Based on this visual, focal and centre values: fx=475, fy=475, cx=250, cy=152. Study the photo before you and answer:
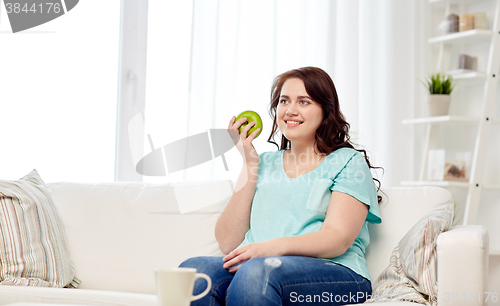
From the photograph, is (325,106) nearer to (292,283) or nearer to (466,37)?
(292,283)

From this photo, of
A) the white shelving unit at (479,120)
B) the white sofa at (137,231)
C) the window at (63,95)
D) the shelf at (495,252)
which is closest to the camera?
the white sofa at (137,231)

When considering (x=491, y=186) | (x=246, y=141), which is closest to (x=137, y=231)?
(x=246, y=141)

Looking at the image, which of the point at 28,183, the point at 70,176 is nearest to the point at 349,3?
the point at 70,176

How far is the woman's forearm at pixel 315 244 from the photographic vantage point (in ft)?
4.11

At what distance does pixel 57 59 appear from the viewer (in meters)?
2.50

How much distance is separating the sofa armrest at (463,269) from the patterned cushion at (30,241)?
3.98ft

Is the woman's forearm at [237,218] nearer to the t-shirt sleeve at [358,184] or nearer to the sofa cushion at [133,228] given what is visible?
the sofa cushion at [133,228]

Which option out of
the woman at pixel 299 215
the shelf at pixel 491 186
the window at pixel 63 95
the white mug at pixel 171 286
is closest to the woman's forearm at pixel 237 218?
the woman at pixel 299 215

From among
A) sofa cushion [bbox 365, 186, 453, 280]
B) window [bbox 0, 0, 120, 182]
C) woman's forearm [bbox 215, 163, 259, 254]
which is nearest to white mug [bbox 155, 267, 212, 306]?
woman's forearm [bbox 215, 163, 259, 254]

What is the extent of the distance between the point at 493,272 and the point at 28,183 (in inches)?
95.7

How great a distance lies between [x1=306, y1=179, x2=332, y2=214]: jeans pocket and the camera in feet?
4.60

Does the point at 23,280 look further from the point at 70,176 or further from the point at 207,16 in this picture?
the point at 207,16

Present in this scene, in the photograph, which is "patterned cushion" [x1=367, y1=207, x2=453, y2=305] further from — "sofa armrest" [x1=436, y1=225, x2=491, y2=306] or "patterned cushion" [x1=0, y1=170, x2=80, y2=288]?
"patterned cushion" [x1=0, y1=170, x2=80, y2=288]

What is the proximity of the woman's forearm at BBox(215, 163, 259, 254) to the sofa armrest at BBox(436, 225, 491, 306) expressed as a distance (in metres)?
0.61
